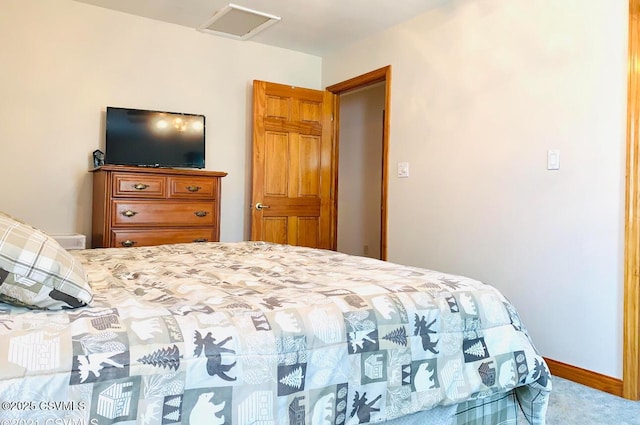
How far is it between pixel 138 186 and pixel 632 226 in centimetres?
306

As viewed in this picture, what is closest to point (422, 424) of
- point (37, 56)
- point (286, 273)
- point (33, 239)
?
point (286, 273)

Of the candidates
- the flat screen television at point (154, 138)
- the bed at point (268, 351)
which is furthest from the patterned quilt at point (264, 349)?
the flat screen television at point (154, 138)

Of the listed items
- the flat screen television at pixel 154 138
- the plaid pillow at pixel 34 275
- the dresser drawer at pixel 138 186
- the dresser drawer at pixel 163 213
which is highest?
the flat screen television at pixel 154 138

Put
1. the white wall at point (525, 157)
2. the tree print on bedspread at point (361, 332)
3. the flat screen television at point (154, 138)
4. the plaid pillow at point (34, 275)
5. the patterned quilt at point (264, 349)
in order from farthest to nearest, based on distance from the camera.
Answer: the flat screen television at point (154, 138) → the white wall at point (525, 157) → the tree print on bedspread at point (361, 332) → the plaid pillow at point (34, 275) → the patterned quilt at point (264, 349)

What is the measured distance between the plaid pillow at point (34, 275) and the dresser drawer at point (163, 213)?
233cm

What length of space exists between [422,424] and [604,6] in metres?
2.43

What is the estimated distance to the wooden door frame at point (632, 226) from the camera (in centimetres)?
237

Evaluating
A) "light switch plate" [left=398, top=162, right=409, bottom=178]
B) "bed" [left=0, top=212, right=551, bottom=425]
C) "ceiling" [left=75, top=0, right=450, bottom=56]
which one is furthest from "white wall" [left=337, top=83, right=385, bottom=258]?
"bed" [left=0, top=212, right=551, bottom=425]

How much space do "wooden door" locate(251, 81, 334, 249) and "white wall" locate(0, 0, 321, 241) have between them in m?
0.32

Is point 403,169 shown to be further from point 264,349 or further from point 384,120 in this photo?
point 264,349

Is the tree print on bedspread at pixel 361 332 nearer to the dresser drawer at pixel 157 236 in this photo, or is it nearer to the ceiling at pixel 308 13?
the dresser drawer at pixel 157 236

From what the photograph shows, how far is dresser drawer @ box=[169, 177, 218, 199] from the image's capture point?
353cm

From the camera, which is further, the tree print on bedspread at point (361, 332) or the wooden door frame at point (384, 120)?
the wooden door frame at point (384, 120)

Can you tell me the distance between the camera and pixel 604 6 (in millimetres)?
2525
